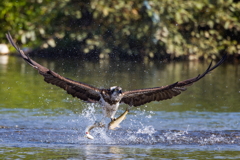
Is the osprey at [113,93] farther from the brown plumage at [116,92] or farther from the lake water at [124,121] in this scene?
the lake water at [124,121]

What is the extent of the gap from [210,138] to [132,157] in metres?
2.15

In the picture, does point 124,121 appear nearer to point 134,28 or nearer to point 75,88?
point 75,88

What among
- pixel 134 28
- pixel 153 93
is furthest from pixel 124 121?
pixel 134 28

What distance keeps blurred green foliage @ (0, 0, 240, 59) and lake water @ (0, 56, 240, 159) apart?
20.4 ft

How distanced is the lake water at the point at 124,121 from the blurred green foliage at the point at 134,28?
6203 mm

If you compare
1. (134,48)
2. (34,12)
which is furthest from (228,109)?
(34,12)

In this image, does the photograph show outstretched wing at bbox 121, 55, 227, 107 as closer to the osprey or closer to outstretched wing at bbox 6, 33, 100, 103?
the osprey

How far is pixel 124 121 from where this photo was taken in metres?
12.3

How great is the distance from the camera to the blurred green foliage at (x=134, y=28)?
26.0 metres

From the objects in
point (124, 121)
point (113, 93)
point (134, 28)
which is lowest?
point (124, 121)

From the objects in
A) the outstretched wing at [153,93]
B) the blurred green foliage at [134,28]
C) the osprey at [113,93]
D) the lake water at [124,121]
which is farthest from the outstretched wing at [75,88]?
the blurred green foliage at [134,28]

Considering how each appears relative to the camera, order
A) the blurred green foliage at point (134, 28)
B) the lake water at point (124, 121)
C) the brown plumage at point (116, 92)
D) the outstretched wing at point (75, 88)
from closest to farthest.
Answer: the lake water at point (124, 121), the outstretched wing at point (75, 88), the brown plumage at point (116, 92), the blurred green foliage at point (134, 28)

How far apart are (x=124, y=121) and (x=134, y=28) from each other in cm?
1407

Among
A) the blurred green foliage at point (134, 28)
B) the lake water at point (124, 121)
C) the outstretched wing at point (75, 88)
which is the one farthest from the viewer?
the blurred green foliage at point (134, 28)
